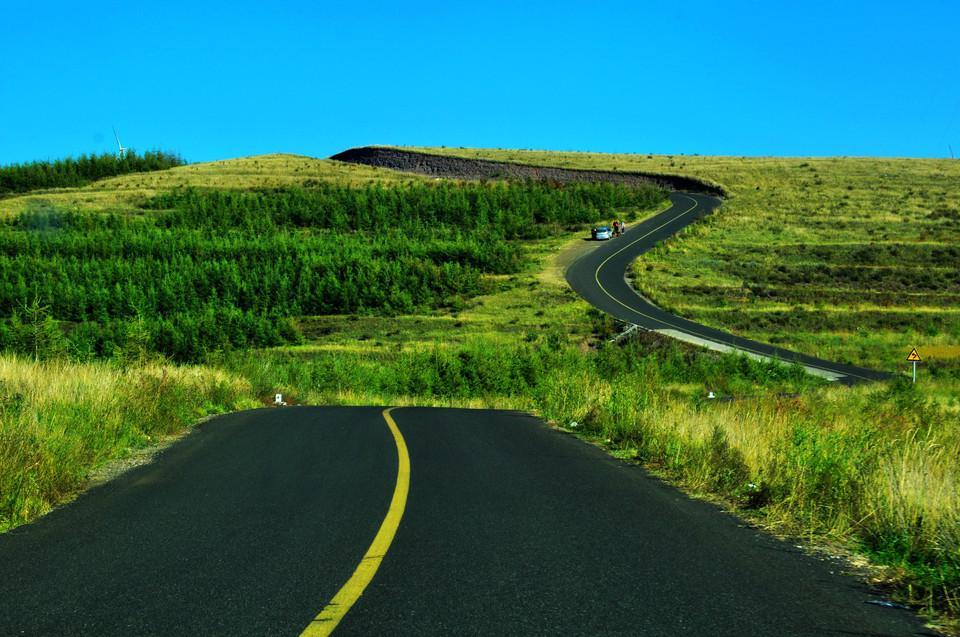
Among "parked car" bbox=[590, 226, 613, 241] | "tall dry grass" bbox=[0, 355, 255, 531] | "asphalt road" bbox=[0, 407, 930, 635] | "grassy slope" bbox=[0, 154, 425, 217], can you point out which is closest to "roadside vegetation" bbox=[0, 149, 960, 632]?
"tall dry grass" bbox=[0, 355, 255, 531]

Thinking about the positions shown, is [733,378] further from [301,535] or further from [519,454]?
[301,535]

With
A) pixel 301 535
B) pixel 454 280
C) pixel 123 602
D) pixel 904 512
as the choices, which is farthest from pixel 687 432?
pixel 454 280

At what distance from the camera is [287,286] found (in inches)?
3044

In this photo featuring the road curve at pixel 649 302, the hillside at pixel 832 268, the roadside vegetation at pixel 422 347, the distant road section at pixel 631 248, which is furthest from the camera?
the hillside at pixel 832 268

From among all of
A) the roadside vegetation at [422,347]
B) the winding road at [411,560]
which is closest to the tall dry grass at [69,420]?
the roadside vegetation at [422,347]

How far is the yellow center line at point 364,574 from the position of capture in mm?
3747

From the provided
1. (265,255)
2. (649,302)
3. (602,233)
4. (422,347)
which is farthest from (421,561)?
(265,255)

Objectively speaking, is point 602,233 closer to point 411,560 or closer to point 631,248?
point 631,248

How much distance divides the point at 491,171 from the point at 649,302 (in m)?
89.1

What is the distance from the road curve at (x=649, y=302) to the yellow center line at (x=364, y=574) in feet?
114

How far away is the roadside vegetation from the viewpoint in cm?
673

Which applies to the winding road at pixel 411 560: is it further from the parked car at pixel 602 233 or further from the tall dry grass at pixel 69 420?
the parked car at pixel 602 233

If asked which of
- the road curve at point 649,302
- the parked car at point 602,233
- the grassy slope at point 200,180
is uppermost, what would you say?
the grassy slope at point 200,180

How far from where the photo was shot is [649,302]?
6344 cm
